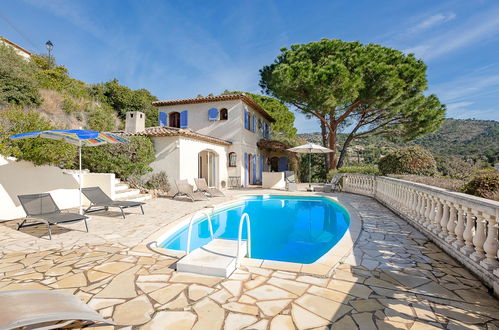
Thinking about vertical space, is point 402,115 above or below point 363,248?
above

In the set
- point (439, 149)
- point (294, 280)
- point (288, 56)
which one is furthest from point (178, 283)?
point (439, 149)

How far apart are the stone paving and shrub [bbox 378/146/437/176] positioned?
685cm

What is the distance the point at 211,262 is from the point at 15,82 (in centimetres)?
2107

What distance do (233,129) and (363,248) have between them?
1305 cm

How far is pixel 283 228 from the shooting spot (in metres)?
7.75

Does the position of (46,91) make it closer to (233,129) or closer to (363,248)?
(233,129)

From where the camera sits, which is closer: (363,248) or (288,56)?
(363,248)

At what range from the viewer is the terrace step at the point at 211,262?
3.38m

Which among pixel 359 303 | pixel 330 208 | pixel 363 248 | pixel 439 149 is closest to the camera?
pixel 359 303

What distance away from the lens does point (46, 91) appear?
19016 mm

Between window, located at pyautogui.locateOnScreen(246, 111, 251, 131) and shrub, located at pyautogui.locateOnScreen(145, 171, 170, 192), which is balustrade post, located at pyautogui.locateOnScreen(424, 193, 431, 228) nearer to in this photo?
shrub, located at pyautogui.locateOnScreen(145, 171, 170, 192)

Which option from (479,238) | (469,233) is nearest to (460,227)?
(469,233)

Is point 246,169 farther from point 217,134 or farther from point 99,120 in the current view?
point 99,120

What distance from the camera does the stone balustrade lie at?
3064mm
